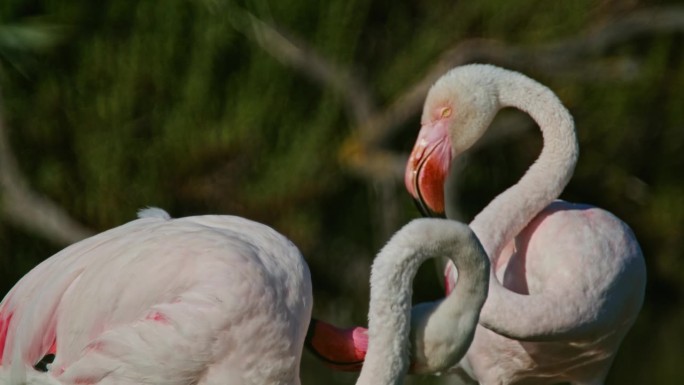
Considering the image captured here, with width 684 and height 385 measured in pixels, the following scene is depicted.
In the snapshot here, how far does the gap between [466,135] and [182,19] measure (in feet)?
10.7

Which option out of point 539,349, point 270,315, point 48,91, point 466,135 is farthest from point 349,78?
point 270,315

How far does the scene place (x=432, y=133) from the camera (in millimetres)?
4812

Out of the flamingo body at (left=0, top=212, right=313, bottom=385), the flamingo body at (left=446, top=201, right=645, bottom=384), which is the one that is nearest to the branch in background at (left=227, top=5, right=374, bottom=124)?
the flamingo body at (left=446, top=201, right=645, bottom=384)

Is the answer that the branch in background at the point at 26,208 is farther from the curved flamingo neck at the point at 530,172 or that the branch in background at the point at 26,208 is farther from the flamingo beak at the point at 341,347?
the flamingo beak at the point at 341,347

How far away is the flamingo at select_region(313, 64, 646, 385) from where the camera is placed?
4.14 metres

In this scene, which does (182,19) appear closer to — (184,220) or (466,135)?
(466,135)

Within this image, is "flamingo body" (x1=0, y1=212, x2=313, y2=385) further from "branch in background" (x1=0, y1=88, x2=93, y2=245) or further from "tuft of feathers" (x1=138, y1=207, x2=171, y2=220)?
"branch in background" (x1=0, y1=88, x2=93, y2=245)

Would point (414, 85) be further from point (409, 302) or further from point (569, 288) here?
point (409, 302)

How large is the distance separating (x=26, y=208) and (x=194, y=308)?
407 cm

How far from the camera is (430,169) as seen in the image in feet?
15.4

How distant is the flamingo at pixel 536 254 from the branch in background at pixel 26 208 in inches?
132

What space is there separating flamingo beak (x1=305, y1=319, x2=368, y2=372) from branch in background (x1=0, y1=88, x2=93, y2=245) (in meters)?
Result: 4.15

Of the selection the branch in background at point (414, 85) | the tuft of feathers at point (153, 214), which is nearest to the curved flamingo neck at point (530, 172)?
the tuft of feathers at point (153, 214)

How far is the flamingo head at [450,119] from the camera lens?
474cm
